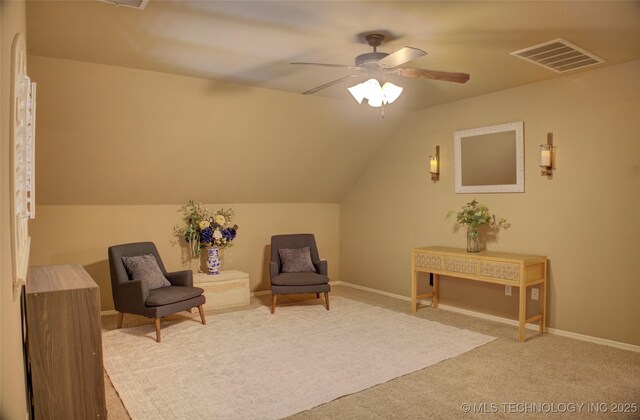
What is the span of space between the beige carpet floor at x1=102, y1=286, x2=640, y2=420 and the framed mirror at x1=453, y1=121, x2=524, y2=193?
5.35 feet

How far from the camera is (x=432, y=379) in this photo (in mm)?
3281

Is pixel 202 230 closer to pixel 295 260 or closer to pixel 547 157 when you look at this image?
Answer: pixel 295 260

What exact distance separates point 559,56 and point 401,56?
1.62 meters

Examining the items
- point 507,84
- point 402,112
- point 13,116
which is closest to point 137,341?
point 13,116

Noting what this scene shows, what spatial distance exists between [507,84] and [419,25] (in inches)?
79.3

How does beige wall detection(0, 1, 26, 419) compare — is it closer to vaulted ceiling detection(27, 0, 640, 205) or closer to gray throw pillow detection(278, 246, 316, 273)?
vaulted ceiling detection(27, 0, 640, 205)

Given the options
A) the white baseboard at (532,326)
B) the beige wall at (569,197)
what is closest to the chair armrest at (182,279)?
the white baseboard at (532,326)

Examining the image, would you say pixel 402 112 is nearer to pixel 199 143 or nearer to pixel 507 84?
pixel 507 84

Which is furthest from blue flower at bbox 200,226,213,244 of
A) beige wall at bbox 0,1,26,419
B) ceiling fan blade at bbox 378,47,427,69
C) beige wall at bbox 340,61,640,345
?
beige wall at bbox 0,1,26,419

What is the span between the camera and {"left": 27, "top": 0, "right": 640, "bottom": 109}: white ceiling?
264 cm

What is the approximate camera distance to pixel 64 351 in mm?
2234

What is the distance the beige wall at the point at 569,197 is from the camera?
389 cm

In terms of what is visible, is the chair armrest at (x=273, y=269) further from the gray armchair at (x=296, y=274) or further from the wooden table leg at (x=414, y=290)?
the wooden table leg at (x=414, y=290)

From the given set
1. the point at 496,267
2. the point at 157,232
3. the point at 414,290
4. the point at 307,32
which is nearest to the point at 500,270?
the point at 496,267
